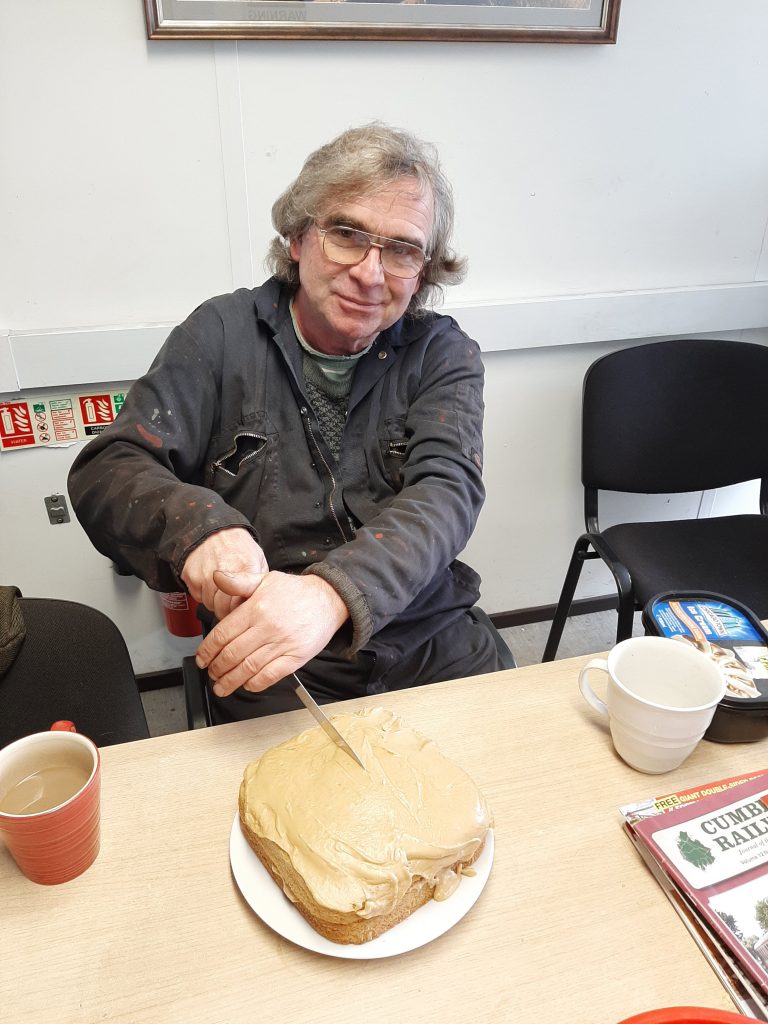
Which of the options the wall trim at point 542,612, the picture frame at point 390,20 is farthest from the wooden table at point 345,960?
the wall trim at point 542,612

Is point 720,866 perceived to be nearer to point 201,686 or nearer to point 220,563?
point 220,563

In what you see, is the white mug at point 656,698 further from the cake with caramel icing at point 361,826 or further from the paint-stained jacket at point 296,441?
the paint-stained jacket at point 296,441

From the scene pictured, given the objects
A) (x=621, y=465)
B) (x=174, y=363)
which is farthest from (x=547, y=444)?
(x=174, y=363)

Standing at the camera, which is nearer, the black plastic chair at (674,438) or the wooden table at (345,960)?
the wooden table at (345,960)

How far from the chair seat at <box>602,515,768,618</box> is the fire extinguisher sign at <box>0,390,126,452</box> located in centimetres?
136

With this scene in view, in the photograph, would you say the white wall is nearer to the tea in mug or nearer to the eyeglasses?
the eyeglasses

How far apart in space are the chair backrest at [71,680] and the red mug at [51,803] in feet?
1.43

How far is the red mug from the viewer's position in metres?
0.63

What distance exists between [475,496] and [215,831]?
26.4 inches

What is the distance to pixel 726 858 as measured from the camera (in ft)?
2.24

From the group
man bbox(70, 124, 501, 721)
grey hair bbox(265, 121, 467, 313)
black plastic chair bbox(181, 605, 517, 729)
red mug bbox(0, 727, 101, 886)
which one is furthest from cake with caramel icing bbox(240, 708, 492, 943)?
grey hair bbox(265, 121, 467, 313)

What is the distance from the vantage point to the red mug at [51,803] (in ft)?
2.06

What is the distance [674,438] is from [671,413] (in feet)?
0.24

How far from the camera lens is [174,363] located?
1.18 metres
